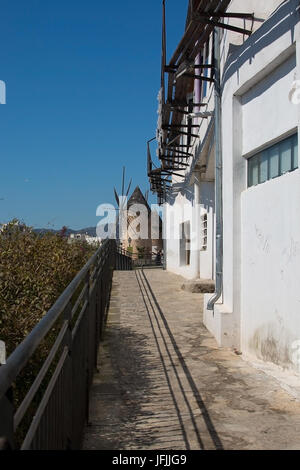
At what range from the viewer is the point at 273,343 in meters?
4.94

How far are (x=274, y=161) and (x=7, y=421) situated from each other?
4.64m

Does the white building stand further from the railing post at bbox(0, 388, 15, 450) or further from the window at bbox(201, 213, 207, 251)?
the window at bbox(201, 213, 207, 251)

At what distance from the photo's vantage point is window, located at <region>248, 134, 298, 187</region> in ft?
15.6

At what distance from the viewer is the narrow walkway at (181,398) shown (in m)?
3.34

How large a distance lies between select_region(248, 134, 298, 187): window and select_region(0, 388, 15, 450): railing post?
4.10 m

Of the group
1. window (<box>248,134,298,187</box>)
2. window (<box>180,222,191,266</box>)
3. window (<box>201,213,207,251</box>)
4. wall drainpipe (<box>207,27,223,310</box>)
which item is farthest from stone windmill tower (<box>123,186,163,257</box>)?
window (<box>248,134,298,187</box>)

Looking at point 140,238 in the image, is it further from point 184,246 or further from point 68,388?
point 68,388

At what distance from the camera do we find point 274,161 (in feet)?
17.2

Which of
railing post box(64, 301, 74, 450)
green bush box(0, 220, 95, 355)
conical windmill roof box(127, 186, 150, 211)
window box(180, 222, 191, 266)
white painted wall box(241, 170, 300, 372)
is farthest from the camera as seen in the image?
conical windmill roof box(127, 186, 150, 211)

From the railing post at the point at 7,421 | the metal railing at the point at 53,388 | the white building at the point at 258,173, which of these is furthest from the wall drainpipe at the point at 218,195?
the railing post at the point at 7,421

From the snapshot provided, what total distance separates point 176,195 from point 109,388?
46.4 feet

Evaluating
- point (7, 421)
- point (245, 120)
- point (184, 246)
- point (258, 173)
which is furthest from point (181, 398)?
point (184, 246)

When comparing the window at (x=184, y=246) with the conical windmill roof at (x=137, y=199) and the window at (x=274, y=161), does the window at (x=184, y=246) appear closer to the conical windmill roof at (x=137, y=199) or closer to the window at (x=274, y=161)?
the window at (x=274, y=161)

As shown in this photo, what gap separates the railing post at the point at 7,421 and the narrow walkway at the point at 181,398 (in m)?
2.18
